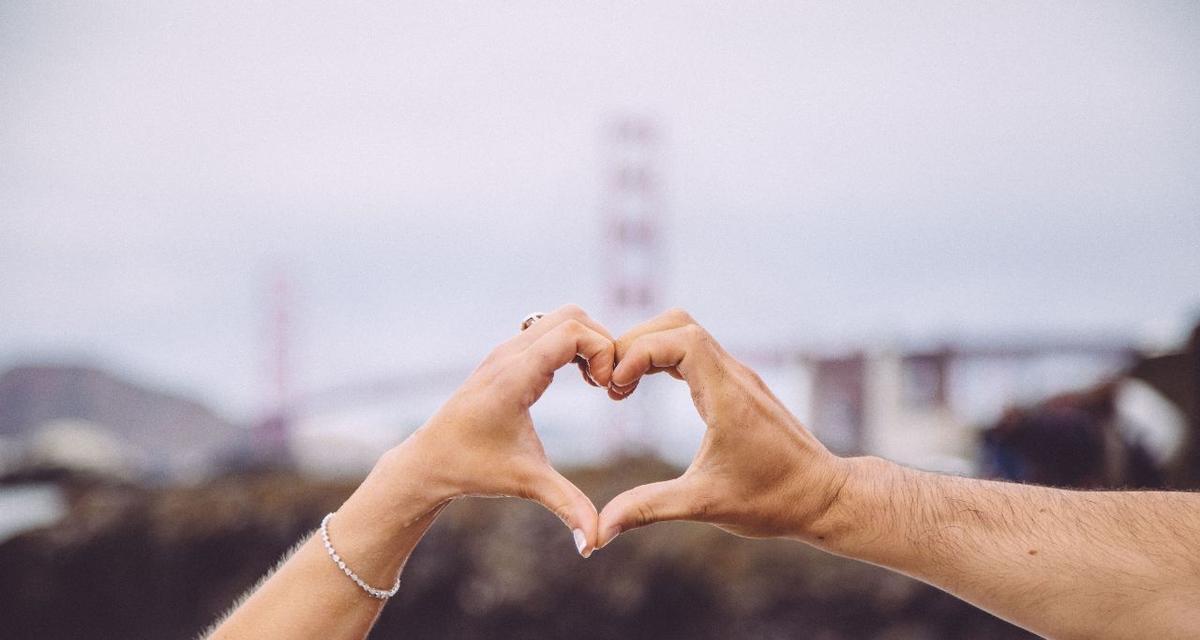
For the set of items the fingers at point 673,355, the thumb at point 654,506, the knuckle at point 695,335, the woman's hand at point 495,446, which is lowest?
the thumb at point 654,506

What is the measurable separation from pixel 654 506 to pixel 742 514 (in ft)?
0.50

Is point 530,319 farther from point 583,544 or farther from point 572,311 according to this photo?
point 583,544

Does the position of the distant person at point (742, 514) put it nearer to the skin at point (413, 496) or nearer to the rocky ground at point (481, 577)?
the skin at point (413, 496)

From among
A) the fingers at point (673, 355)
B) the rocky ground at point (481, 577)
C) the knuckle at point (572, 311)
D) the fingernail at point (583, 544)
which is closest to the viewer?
the fingernail at point (583, 544)

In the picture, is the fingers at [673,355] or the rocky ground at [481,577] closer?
the fingers at [673,355]

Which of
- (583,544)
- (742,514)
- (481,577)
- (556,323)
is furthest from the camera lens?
(481,577)

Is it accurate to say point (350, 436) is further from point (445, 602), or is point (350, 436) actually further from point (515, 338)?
point (515, 338)

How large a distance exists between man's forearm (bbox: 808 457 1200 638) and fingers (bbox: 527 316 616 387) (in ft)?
1.47

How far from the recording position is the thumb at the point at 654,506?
1.30 meters

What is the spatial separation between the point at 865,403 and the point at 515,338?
2452cm

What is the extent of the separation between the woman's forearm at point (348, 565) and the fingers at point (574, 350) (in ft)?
0.83

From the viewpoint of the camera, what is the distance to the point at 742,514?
1.37 metres

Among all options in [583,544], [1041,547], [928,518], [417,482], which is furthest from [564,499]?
[1041,547]

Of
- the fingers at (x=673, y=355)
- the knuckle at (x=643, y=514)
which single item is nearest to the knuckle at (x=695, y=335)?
the fingers at (x=673, y=355)
